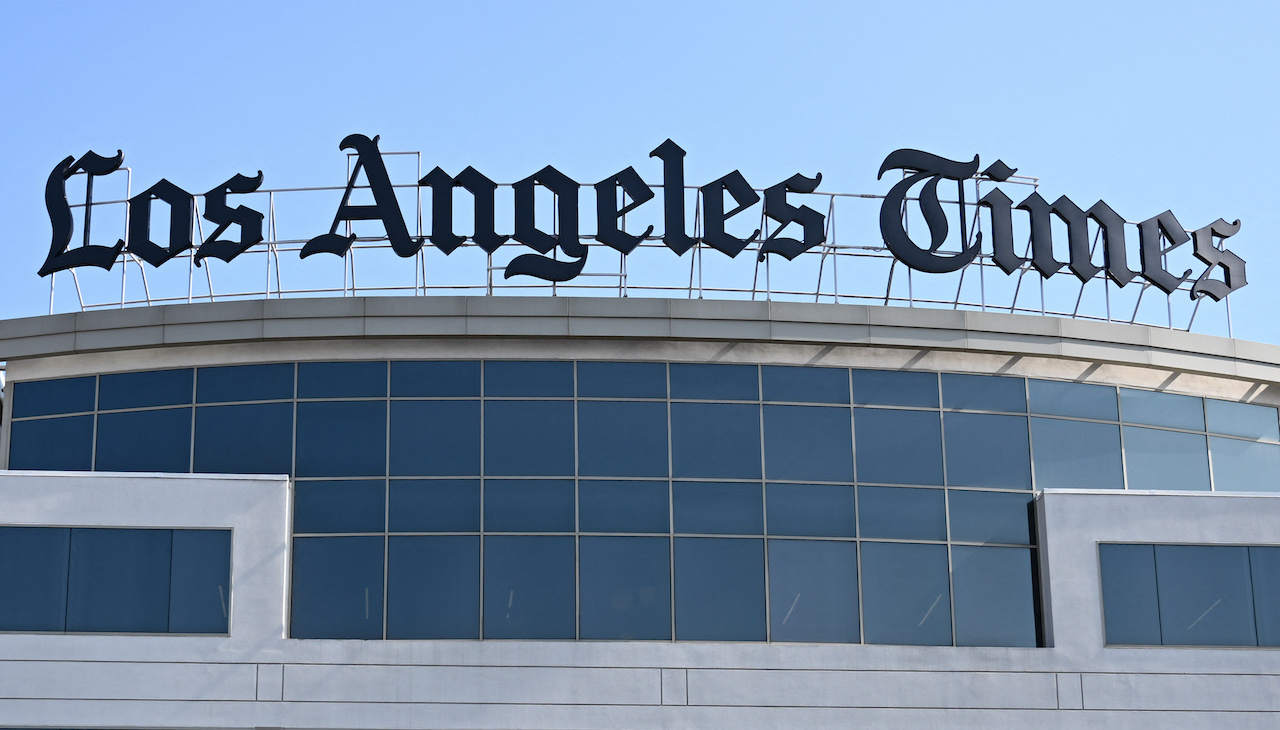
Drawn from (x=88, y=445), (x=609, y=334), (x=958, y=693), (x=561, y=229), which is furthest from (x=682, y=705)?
(x=88, y=445)

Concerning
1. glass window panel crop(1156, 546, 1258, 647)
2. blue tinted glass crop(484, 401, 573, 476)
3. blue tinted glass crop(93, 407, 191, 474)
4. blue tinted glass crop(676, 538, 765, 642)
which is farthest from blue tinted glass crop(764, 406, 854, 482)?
blue tinted glass crop(93, 407, 191, 474)

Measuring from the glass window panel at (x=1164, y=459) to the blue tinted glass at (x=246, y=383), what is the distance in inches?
763

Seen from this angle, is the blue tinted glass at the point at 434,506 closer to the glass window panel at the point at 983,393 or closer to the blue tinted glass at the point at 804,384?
the blue tinted glass at the point at 804,384

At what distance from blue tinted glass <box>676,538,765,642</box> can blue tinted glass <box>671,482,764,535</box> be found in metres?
0.27

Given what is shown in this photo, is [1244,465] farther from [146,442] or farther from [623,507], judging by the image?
[146,442]

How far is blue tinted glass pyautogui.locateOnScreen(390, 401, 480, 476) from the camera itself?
115 ft

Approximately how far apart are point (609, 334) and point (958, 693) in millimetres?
10757

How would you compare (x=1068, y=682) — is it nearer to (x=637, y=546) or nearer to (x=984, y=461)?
(x=984, y=461)

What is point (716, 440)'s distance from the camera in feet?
117

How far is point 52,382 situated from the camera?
3703cm

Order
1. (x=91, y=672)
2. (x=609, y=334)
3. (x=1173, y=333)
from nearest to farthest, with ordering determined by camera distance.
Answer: (x=91, y=672) → (x=609, y=334) → (x=1173, y=333)

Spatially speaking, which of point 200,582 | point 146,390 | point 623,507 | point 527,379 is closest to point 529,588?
point 623,507

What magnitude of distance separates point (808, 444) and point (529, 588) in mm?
6953

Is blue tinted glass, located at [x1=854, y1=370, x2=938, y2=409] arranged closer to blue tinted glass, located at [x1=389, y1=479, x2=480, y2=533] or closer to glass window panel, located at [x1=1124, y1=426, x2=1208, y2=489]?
glass window panel, located at [x1=1124, y1=426, x2=1208, y2=489]
